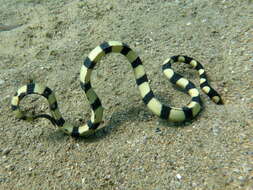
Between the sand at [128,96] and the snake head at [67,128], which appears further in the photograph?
the snake head at [67,128]

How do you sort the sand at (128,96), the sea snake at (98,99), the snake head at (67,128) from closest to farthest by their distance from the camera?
the sand at (128,96) → the sea snake at (98,99) → the snake head at (67,128)

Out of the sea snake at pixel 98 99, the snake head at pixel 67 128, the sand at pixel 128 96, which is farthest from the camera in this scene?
the snake head at pixel 67 128

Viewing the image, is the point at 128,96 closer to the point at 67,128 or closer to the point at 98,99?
the point at 98,99

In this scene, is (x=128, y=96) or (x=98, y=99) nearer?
(x=98, y=99)

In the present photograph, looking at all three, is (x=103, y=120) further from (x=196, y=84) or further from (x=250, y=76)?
(x=250, y=76)

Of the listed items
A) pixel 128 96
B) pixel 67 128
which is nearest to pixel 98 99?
pixel 67 128

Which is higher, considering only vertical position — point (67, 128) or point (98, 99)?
point (98, 99)
